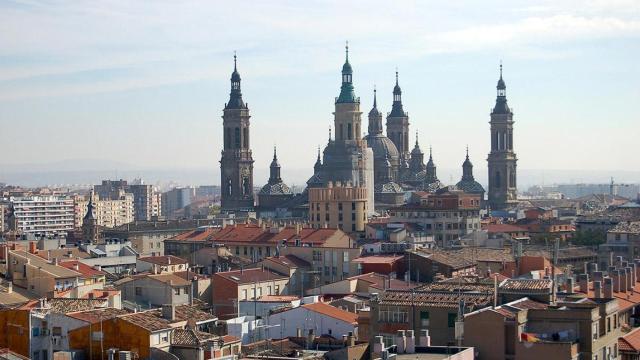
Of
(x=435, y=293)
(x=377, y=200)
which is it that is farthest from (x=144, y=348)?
(x=377, y=200)

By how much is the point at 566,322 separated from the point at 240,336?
668 inches

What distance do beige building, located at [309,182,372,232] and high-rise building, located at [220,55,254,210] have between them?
39.6m

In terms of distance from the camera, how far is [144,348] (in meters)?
41.9

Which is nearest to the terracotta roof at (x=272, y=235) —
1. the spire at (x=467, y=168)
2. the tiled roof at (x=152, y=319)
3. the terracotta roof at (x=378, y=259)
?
the terracotta roof at (x=378, y=259)

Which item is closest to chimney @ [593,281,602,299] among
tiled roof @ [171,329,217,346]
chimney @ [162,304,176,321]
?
tiled roof @ [171,329,217,346]

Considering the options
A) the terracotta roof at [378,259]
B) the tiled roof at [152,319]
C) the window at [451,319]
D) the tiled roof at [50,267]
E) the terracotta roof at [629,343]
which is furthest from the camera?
the terracotta roof at [378,259]

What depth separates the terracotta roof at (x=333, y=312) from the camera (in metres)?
53.6

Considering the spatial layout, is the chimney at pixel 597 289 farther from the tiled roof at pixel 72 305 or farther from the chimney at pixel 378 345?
the tiled roof at pixel 72 305

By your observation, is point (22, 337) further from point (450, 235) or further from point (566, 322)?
point (450, 235)

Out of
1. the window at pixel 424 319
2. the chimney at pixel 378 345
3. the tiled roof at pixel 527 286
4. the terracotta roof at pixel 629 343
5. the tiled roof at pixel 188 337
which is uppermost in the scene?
the tiled roof at pixel 527 286

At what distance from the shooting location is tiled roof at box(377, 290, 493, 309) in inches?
1735

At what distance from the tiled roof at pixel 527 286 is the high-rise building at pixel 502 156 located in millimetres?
130716

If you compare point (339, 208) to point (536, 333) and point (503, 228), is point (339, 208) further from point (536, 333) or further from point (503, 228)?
point (536, 333)

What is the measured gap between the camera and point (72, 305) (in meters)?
49.1
